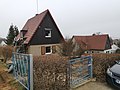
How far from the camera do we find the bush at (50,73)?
5383 mm

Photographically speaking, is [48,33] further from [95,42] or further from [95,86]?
[95,42]

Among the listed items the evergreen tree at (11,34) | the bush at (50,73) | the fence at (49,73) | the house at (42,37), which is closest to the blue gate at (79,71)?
the fence at (49,73)

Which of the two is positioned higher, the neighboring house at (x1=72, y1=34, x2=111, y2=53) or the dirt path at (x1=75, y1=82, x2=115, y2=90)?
the neighboring house at (x1=72, y1=34, x2=111, y2=53)

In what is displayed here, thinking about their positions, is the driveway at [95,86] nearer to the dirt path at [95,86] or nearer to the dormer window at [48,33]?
the dirt path at [95,86]

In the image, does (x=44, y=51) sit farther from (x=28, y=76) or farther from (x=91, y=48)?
(x=91, y=48)

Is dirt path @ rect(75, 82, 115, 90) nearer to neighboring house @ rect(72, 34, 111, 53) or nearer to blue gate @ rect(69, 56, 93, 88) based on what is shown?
blue gate @ rect(69, 56, 93, 88)

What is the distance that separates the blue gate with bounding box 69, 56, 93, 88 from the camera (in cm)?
591

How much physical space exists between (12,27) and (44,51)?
70.7 ft

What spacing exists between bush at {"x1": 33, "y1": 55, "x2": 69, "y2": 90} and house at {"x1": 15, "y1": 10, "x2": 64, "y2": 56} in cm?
1580

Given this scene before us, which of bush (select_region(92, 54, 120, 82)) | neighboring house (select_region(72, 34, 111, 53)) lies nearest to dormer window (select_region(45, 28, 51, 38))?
neighboring house (select_region(72, 34, 111, 53))

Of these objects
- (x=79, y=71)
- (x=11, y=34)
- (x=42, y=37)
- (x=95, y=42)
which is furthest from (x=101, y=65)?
(x=95, y=42)

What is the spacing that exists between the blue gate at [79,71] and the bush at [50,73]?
0.38 m

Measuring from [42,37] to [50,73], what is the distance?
17.5m

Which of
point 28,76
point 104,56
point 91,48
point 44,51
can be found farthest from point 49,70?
point 91,48
